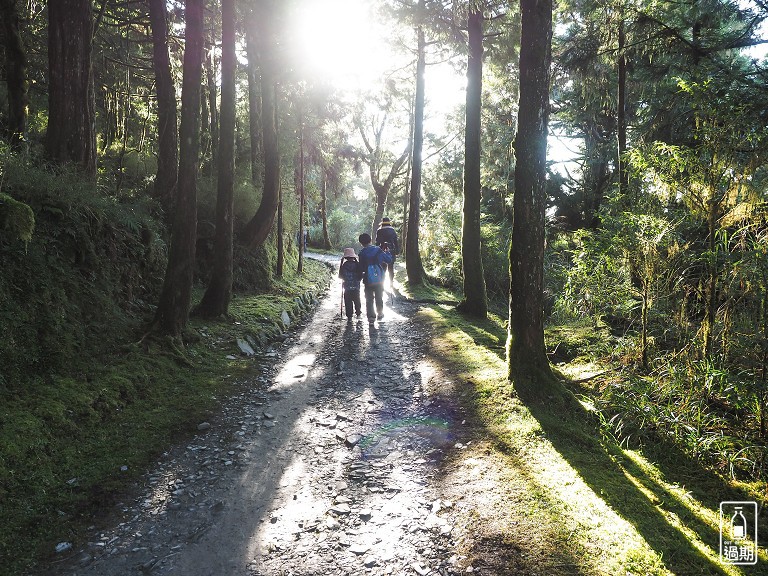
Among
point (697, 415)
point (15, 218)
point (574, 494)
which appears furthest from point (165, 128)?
point (697, 415)

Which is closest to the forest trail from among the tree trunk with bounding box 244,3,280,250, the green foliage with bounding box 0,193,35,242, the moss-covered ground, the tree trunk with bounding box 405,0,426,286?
the moss-covered ground

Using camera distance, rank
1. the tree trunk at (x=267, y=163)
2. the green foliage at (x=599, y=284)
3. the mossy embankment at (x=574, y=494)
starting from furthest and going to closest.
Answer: the tree trunk at (x=267, y=163) < the green foliage at (x=599, y=284) < the mossy embankment at (x=574, y=494)

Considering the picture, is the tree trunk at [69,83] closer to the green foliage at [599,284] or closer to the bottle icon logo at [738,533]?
the green foliage at [599,284]

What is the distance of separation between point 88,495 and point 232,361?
3949 mm

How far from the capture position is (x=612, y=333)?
773 centimetres

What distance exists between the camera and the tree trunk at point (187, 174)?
7.89m

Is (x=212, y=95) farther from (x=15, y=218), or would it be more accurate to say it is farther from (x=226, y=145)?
(x=15, y=218)

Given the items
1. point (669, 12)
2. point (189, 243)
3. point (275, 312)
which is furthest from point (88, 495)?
point (669, 12)

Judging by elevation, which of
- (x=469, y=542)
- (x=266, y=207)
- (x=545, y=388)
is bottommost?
(x=469, y=542)

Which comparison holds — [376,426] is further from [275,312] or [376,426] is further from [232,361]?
[275,312]

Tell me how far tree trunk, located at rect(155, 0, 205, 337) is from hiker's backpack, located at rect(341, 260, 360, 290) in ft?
12.8

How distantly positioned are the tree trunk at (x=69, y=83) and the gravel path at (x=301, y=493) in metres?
6.02

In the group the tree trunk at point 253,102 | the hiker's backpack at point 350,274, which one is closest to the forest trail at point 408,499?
the hiker's backpack at point 350,274

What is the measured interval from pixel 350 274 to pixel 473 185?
414 cm
